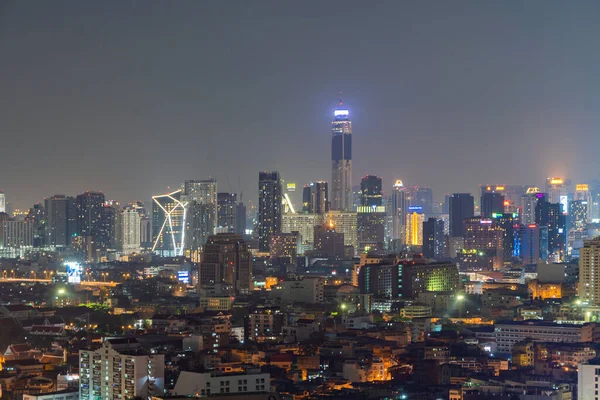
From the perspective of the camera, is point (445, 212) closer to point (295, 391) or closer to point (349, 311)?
point (349, 311)

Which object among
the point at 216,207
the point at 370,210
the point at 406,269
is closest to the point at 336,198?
the point at 370,210

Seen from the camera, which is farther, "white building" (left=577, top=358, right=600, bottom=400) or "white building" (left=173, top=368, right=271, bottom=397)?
"white building" (left=577, top=358, right=600, bottom=400)

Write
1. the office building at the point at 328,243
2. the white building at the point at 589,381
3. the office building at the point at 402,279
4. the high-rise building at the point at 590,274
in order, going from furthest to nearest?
the office building at the point at 328,243 < the office building at the point at 402,279 < the high-rise building at the point at 590,274 < the white building at the point at 589,381

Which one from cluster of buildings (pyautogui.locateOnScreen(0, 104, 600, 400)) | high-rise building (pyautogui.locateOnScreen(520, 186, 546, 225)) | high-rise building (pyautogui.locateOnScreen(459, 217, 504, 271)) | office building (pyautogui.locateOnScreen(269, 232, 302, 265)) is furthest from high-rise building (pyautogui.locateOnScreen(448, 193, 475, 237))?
office building (pyautogui.locateOnScreen(269, 232, 302, 265))

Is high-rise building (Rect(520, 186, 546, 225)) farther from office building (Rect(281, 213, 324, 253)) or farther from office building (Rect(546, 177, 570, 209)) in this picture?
office building (Rect(281, 213, 324, 253))

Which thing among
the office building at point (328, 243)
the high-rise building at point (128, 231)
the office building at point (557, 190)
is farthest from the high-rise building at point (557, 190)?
the high-rise building at point (128, 231)

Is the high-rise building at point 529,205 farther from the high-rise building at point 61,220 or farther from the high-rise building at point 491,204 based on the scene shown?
the high-rise building at point 61,220
